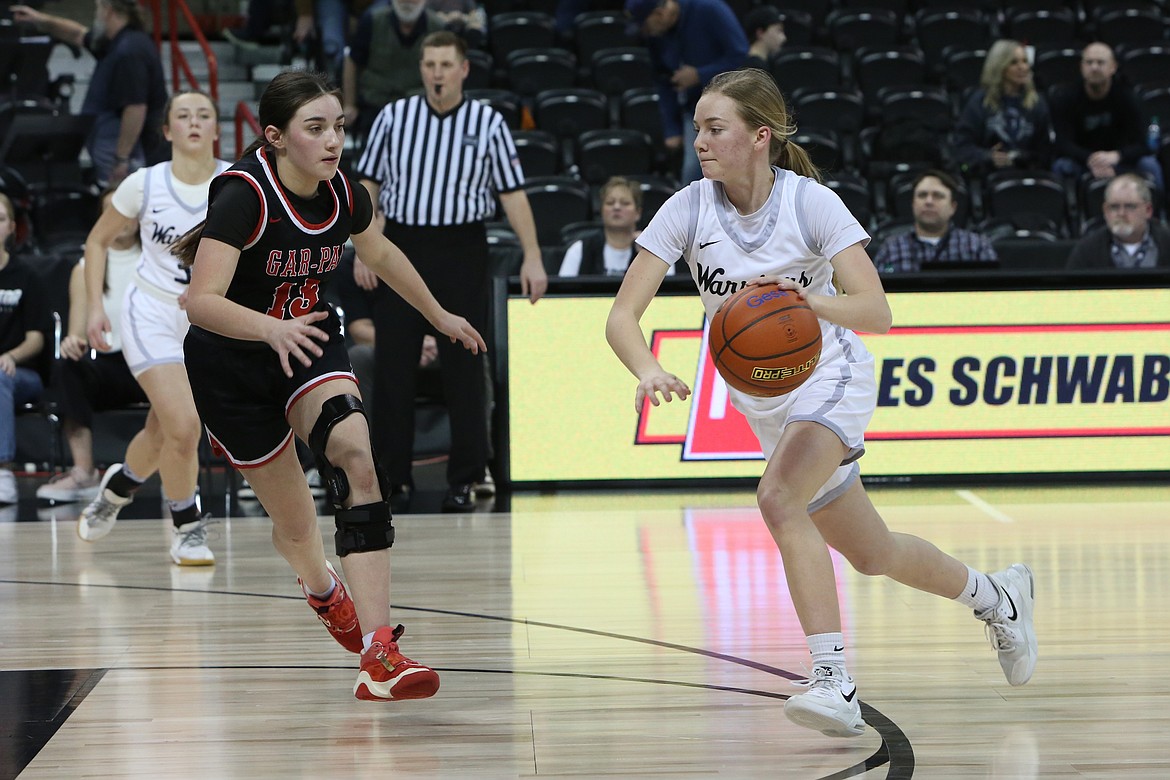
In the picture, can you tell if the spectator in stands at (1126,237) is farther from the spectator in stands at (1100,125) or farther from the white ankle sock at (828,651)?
the white ankle sock at (828,651)

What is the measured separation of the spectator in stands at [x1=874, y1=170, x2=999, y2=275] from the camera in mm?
8320

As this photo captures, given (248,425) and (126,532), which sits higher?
(248,425)

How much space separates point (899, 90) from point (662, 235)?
854 centimetres

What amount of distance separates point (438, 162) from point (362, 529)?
385 cm

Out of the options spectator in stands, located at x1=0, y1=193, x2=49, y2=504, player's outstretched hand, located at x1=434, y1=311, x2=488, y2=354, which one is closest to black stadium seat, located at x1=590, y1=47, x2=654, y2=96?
spectator in stands, located at x1=0, y1=193, x2=49, y2=504

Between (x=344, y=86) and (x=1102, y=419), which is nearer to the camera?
(x=1102, y=419)

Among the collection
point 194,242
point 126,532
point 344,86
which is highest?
point 344,86

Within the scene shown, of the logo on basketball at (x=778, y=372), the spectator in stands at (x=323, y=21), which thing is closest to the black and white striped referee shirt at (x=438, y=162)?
the spectator in stands at (x=323, y=21)

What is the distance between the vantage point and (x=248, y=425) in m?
4.06

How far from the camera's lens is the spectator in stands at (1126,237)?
28.1 ft

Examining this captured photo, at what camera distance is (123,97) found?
32.7 ft

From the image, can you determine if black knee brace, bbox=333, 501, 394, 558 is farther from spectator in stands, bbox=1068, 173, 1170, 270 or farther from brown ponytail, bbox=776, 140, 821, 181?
spectator in stands, bbox=1068, 173, 1170, 270

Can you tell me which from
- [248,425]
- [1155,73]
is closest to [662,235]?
[248,425]

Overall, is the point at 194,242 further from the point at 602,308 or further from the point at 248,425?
the point at 602,308
